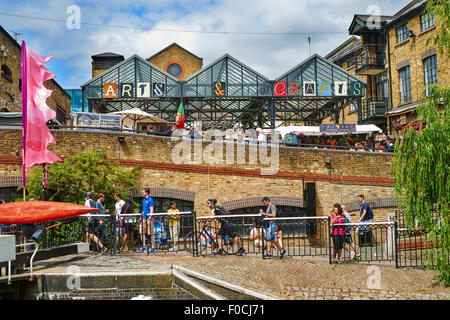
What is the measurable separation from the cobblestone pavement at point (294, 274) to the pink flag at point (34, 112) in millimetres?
2544

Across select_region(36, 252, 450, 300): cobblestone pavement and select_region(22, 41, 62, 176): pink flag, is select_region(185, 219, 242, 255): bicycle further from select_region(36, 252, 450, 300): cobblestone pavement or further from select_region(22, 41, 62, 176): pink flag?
select_region(22, 41, 62, 176): pink flag

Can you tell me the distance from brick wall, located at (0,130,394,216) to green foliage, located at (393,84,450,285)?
771cm

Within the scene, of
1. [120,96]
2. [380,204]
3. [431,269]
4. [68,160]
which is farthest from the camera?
[120,96]

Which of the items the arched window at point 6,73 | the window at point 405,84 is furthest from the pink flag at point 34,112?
the window at point 405,84

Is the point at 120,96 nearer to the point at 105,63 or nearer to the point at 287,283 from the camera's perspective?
the point at 287,283

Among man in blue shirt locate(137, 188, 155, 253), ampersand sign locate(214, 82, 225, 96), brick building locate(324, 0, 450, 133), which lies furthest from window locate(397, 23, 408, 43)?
man in blue shirt locate(137, 188, 155, 253)

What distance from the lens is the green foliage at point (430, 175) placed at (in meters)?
9.98

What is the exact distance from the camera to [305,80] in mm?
27484

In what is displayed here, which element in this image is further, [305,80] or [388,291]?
[305,80]

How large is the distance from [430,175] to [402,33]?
20.6 m

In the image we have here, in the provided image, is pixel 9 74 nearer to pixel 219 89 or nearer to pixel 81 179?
pixel 81 179

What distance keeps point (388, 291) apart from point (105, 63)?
4470 centimetres

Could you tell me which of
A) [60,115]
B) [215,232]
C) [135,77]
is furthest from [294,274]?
[60,115]

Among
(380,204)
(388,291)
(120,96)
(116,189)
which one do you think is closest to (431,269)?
(388,291)
